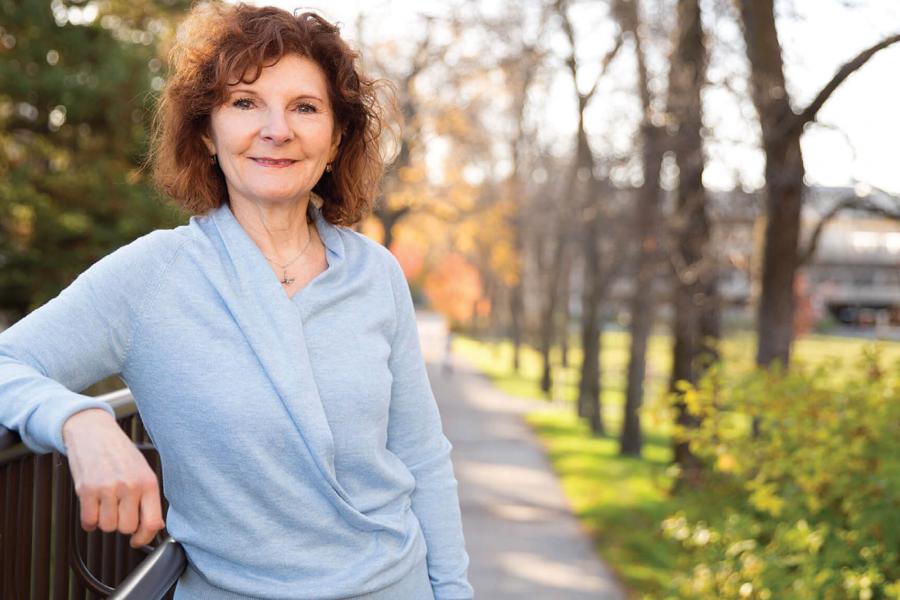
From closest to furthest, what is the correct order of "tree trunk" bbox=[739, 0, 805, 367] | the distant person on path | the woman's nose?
1. the woman's nose
2. "tree trunk" bbox=[739, 0, 805, 367]
3. the distant person on path

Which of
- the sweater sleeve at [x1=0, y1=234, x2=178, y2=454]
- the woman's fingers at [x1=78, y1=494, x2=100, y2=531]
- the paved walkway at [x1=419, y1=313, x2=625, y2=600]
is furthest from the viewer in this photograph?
the paved walkway at [x1=419, y1=313, x2=625, y2=600]

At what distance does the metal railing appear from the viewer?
200 cm

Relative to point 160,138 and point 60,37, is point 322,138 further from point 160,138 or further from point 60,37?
point 60,37

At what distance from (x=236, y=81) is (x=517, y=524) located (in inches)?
370

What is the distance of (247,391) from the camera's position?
1.98 metres

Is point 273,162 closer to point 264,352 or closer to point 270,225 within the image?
point 270,225

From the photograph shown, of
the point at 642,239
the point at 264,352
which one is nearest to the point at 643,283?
the point at 642,239

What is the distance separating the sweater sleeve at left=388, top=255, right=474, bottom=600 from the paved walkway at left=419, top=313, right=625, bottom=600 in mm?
5753

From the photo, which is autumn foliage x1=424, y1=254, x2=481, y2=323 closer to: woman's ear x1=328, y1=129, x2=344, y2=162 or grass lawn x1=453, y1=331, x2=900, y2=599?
grass lawn x1=453, y1=331, x2=900, y2=599

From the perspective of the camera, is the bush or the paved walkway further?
the paved walkway

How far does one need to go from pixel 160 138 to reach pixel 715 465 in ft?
15.9

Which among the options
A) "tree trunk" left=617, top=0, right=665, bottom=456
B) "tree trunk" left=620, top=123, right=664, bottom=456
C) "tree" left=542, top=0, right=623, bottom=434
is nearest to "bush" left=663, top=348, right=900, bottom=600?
"tree trunk" left=617, top=0, right=665, bottom=456

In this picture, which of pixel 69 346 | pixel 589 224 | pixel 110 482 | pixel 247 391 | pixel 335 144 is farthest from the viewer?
pixel 589 224

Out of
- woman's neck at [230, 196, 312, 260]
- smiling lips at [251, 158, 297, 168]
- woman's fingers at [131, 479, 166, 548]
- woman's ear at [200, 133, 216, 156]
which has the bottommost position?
woman's fingers at [131, 479, 166, 548]
